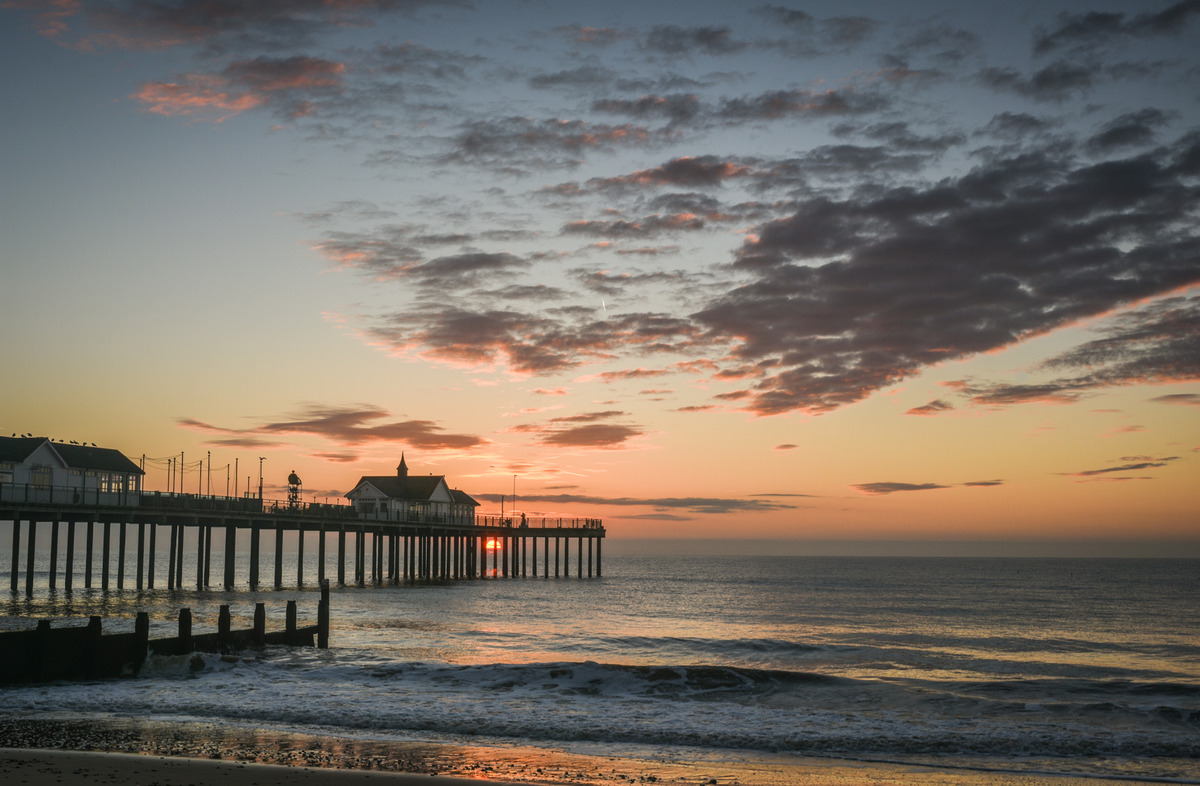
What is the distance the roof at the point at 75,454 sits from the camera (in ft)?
158

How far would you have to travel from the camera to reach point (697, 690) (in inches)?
851

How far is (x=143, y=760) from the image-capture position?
12.8 meters

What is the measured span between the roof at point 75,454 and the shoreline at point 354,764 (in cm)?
3937

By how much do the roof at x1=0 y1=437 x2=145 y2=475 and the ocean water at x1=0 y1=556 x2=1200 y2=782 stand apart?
8.76 metres

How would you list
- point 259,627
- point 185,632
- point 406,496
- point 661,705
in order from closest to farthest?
point 661,705, point 185,632, point 259,627, point 406,496

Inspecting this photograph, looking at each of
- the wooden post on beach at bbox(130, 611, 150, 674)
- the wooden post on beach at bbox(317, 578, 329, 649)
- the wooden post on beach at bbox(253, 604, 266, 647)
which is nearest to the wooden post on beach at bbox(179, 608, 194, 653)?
the wooden post on beach at bbox(130, 611, 150, 674)

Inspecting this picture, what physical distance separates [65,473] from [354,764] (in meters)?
46.3

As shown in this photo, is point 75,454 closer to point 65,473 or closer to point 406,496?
point 65,473

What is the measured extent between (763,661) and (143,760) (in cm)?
2142

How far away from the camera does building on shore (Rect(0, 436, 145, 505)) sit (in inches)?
1774

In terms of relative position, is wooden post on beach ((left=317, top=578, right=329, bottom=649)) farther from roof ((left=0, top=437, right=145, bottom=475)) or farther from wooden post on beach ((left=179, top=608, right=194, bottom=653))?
roof ((left=0, top=437, right=145, bottom=475))

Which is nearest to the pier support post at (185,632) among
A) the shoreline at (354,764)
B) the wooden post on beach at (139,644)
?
the wooden post on beach at (139,644)

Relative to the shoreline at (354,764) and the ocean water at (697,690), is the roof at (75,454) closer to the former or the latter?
the ocean water at (697,690)

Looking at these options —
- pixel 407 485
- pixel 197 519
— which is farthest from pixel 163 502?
pixel 407 485
